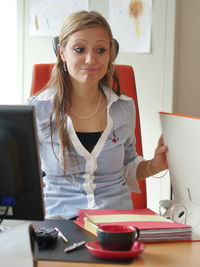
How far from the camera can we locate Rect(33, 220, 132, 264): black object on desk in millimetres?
Result: 1191

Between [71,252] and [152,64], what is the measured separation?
182 centimetres

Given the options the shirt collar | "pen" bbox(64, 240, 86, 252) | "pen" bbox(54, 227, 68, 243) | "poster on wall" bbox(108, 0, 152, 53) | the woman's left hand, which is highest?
"poster on wall" bbox(108, 0, 152, 53)

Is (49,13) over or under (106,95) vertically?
over

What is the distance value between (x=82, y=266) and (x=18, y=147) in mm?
296

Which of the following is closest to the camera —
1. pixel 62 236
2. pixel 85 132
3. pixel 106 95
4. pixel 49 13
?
pixel 62 236

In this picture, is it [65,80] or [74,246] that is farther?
[65,80]

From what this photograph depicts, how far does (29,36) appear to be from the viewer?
2.85 m

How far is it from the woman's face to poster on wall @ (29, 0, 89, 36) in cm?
100

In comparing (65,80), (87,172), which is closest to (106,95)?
(65,80)

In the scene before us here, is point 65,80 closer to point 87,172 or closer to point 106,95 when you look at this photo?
point 106,95

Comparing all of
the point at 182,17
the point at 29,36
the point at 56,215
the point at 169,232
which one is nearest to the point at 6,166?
the point at 169,232

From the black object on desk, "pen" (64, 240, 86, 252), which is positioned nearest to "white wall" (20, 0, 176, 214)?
the black object on desk

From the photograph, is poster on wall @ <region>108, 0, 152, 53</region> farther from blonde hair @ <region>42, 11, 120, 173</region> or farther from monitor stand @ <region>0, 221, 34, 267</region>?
monitor stand @ <region>0, 221, 34, 267</region>

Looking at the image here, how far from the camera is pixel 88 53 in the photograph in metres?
1.83
